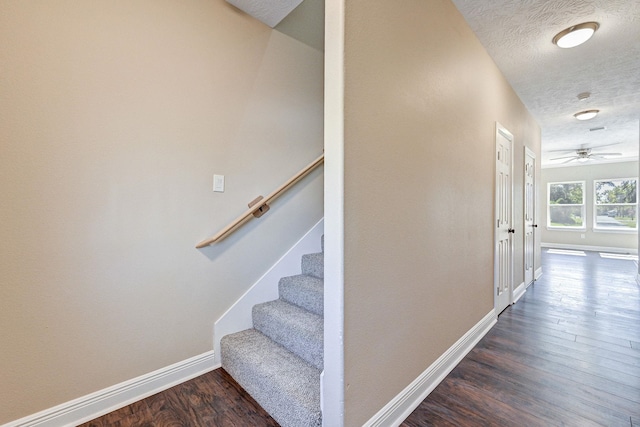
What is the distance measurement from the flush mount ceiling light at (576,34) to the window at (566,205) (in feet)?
24.0

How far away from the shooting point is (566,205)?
7750mm

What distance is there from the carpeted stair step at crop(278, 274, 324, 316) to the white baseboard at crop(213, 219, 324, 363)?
0.28 feet

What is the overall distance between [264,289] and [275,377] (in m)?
0.79

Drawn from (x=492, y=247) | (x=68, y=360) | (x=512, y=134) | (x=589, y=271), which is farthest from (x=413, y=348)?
(x=589, y=271)

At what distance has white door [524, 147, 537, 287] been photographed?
3.73 metres

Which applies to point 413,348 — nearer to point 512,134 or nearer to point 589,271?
point 512,134

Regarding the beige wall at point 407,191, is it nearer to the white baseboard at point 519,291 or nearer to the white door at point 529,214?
the white baseboard at point 519,291

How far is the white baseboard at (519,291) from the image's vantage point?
3339 millimetres

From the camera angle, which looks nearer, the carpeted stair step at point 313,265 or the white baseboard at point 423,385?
the white baseboard at point 423,385

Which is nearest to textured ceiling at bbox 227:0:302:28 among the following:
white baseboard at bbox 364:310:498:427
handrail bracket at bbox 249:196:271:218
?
handrail bracket at bbox 249:196:271:218

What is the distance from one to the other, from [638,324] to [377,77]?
360 cm

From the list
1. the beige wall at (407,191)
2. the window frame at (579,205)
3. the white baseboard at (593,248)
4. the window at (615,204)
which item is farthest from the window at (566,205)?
the beige wall at (407,191)

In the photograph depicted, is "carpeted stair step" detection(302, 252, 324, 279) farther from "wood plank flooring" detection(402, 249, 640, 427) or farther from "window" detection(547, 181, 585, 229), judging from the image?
"window" detection(547, 181, 585, 229)

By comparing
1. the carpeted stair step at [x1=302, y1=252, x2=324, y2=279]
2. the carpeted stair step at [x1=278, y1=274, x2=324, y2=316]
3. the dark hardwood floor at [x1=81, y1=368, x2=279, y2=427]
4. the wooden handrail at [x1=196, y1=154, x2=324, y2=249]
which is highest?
the wooden handrail at [x1=196, y1=154, x2=324, y2=249]
